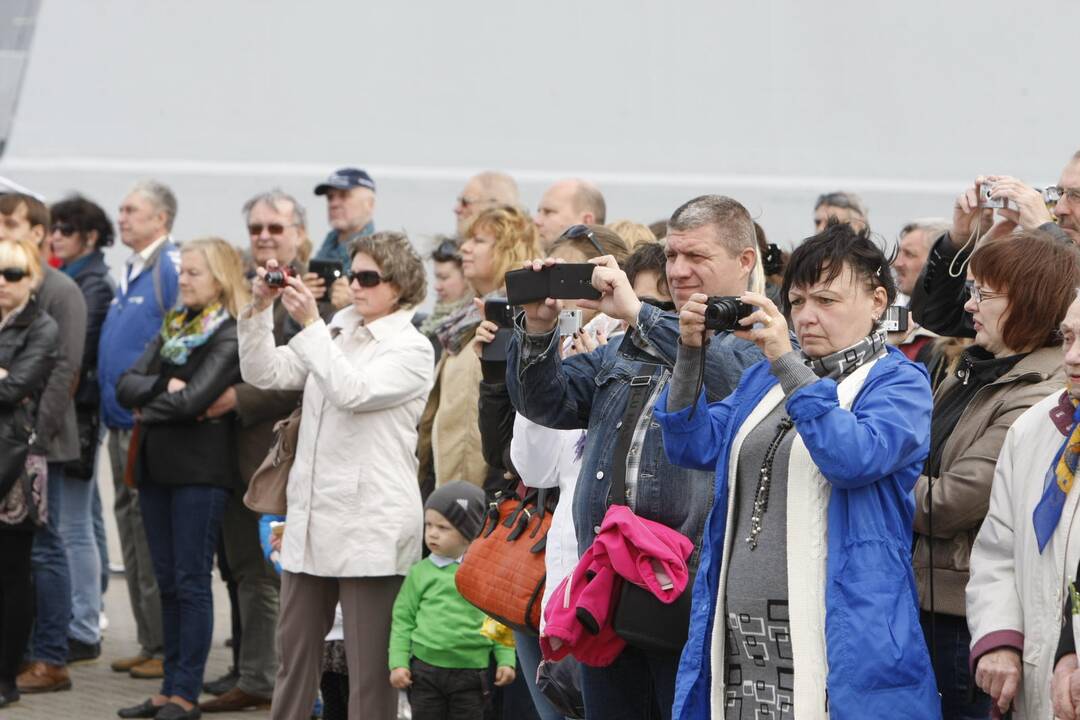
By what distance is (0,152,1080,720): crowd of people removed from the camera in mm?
3688

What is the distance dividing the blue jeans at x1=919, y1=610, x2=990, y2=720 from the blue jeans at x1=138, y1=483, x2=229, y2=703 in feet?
12.2

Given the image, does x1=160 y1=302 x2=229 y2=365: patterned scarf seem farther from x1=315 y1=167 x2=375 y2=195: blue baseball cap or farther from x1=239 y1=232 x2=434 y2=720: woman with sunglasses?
x1=315 y1=167 x2=375 y2=195: blue baseball cap

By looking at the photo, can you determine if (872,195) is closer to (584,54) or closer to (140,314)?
(584,54)

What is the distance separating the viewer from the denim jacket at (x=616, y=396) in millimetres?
4254

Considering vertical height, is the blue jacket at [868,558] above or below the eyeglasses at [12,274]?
below

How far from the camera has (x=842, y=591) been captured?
3.63 meters

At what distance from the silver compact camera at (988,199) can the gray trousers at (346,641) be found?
8.66 ft

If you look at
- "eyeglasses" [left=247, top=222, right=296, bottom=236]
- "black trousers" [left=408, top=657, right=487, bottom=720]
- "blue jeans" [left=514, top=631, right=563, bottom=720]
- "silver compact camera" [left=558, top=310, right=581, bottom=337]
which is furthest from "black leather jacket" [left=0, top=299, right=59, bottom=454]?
"silver compact camera" [left=558, top=310, right=581, bottom=337]

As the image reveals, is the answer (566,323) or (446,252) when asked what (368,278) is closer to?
(446,252)

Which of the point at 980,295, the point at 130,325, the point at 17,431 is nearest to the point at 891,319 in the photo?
the point at 980,295

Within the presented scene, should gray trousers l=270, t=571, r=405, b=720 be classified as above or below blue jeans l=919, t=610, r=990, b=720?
below

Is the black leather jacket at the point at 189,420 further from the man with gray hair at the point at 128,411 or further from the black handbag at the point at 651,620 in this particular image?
the black handbag at the point at 651,620

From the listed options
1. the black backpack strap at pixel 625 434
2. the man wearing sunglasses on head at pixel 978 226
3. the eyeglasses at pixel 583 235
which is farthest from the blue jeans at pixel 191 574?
the man wearing sunglasses on head at pixel 978 226

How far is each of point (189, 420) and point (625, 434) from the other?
3197 millimetres
